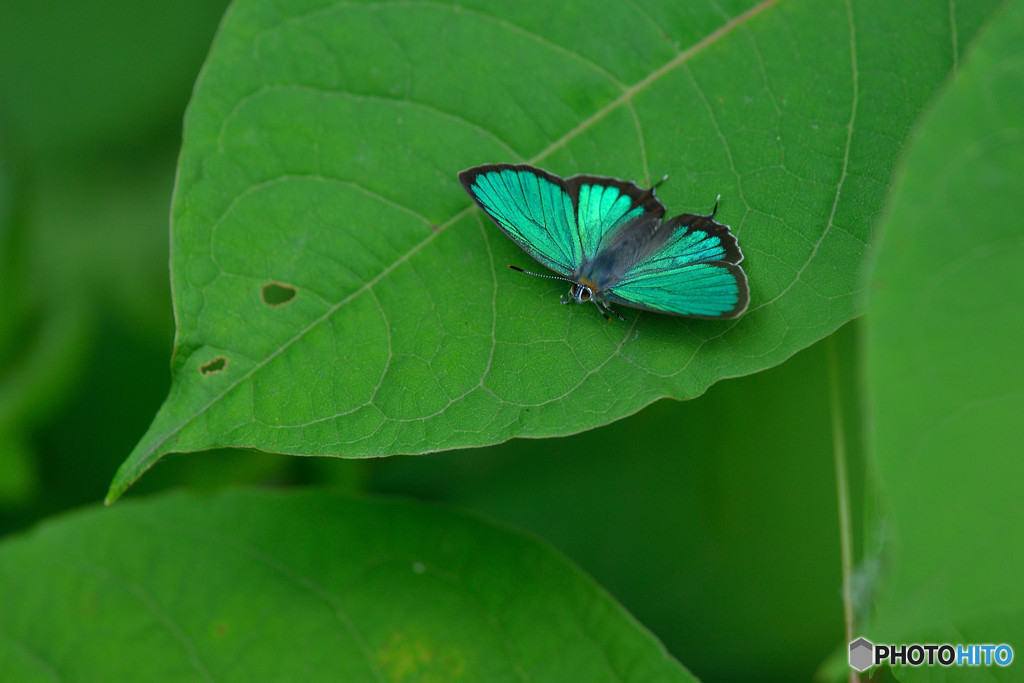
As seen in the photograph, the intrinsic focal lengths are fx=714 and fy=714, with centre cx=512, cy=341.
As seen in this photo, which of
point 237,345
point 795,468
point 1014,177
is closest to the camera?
point 1014,177

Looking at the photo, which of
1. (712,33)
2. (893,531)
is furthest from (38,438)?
(893,531)

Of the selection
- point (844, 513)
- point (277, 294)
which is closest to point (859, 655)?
point (844, 513)

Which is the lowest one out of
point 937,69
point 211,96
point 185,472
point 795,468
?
point 795,468

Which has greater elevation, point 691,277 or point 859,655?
point 691,277

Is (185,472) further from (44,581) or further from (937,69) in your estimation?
(937,69)

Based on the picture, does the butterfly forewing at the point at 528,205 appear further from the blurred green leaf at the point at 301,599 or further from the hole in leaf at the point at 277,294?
the blurred green leaf at the point at 301,599

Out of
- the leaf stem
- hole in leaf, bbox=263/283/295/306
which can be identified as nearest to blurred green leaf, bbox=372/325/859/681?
the leaf stem

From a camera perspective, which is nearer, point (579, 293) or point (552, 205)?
point (579, 293)

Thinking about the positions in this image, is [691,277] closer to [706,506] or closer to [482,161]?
[482,161]
